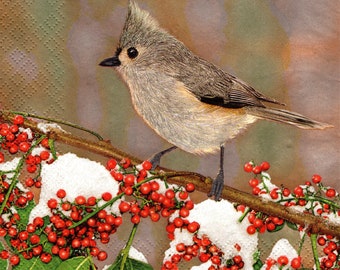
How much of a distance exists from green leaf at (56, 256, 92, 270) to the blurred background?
57 centimetres

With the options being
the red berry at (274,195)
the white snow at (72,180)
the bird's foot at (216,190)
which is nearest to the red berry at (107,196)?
the white snow at (72,180)

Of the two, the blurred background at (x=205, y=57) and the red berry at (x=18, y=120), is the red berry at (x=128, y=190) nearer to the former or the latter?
the red berry at (x=18, y=120)

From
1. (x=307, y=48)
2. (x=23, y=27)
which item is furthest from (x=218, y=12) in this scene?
(x=23, y=27)

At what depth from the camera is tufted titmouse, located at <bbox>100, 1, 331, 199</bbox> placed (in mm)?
1491

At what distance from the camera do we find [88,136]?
1.68 m

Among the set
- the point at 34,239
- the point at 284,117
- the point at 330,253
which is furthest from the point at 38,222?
the point at 284,117

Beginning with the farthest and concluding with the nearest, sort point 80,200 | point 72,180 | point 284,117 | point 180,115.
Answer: point 284,117 < point 180,115 < point 72,180 < point 80,200

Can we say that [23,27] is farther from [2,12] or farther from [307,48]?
[307,48]

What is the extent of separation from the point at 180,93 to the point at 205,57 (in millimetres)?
234

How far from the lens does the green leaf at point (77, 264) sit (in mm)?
1122

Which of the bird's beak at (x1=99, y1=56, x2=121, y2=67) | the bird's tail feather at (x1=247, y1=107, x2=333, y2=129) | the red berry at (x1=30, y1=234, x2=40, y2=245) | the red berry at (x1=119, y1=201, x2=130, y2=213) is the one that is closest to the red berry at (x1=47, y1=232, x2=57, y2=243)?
the red berry at (x1=30, y1=234, x2=40, y2=245)

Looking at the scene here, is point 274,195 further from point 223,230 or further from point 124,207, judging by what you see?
point 124,207

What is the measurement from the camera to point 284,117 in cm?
161

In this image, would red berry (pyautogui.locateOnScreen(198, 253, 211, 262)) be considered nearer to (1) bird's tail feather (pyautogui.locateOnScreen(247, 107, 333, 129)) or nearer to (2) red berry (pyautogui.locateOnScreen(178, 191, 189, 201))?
(2) red berry (pyautogui.locateOnScreen(178, 191, 189, 201))
